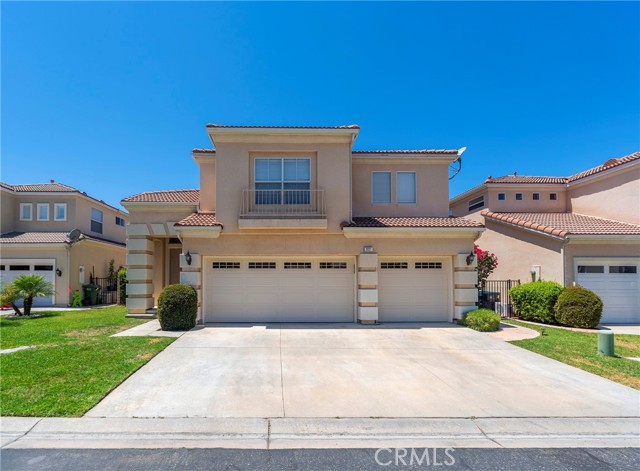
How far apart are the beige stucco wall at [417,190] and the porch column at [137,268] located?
886cm

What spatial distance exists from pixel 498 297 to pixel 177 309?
13587 mm

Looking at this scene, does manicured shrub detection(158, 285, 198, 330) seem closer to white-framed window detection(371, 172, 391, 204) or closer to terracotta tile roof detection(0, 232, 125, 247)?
white-framed window detection(371, 172, 391, 204)

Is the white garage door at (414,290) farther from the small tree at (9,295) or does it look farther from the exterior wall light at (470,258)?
the small tree at (9,295)

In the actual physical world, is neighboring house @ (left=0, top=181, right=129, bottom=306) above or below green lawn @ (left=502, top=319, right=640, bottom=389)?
above

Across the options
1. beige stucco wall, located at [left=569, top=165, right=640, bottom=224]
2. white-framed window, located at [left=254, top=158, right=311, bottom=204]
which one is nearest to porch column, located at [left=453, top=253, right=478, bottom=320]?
white-framed window, located at [left=254, top=158, right=311, bottom=204]

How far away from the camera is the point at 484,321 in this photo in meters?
11.3

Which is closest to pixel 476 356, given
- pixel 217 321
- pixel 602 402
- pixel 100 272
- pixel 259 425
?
pixel 602 402

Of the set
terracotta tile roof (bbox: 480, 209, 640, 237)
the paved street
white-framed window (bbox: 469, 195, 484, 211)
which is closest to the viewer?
the paved street

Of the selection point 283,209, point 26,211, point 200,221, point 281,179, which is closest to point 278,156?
point 281,179

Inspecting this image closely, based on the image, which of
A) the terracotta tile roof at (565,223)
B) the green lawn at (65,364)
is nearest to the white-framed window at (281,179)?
the green lawn at (65,364)

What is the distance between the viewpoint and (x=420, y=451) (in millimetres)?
4168

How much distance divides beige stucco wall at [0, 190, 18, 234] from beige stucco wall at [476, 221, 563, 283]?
27.6 metres

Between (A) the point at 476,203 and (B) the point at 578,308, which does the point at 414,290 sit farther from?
(A) the point at 476,203

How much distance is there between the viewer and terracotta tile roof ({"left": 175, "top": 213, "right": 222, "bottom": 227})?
12.0 m
